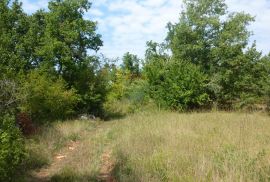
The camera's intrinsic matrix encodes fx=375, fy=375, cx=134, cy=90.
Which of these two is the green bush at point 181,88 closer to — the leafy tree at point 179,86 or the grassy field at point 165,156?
the leafy tree at point 179,86

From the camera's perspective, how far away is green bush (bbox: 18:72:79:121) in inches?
777

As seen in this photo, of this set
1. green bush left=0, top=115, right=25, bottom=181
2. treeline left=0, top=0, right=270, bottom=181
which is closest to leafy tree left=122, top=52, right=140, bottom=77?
treeline left=0, top=0, right=270, bottom=181

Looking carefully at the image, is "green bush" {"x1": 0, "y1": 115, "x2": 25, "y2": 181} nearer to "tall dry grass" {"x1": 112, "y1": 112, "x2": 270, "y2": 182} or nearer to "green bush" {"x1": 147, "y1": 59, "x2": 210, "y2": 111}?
"tall dry grass" {"x1": 112, "y1": 112, "x2": 270, "y2": 182}

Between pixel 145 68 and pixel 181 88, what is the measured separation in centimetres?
404

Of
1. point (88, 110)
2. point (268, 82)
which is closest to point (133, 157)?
point (88, 110)

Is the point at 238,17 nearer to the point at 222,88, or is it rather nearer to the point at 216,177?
the point at 222,88

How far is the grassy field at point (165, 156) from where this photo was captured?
7.85 metres

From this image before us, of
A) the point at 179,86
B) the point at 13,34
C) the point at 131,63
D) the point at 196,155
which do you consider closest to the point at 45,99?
the point at 13,34

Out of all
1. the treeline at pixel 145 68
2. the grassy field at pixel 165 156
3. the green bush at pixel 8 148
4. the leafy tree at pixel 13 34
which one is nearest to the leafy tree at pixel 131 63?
the treeline at pixel 145 68

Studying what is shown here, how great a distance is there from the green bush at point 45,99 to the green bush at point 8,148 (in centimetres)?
1000

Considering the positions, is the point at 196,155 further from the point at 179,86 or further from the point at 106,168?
the point at 179,86

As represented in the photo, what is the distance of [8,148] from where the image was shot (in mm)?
8047

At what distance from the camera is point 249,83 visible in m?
28.5

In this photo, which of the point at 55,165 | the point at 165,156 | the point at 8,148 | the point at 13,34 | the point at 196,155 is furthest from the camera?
the point at 13,34
